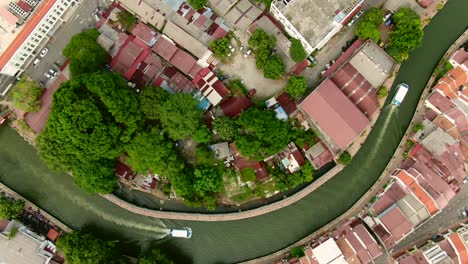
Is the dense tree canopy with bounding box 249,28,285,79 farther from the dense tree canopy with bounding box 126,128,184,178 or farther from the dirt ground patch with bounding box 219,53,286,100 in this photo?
the dense tree canopy with bounding box 126,128,184,178

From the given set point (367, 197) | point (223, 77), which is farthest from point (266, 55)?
point (367, 197)

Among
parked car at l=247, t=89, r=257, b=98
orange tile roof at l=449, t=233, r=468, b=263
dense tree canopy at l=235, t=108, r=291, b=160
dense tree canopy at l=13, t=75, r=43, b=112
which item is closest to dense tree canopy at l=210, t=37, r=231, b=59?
parked car at l=247, t=89, r=257, b=98

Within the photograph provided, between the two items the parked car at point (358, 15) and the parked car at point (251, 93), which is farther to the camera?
the parked car at point (251, 93)

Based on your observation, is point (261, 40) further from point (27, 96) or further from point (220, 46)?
point (27, 96)

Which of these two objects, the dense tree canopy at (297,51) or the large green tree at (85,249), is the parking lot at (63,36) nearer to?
the large green tree at (85,249)

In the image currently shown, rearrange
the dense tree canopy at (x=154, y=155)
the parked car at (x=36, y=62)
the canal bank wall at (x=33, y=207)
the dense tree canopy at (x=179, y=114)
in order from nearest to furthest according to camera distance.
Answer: the dense tree canopy at (x=179, y=114) < the dense tree canopy at (x=154, y=155) < the parked car at (x=36, y=62) < the canal bank wall at (x=33, y=207)

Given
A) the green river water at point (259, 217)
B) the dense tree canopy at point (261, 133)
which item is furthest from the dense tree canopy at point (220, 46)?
the green river water at point (259, 217)

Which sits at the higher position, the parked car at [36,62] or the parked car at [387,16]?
the parked car at [387,16]
